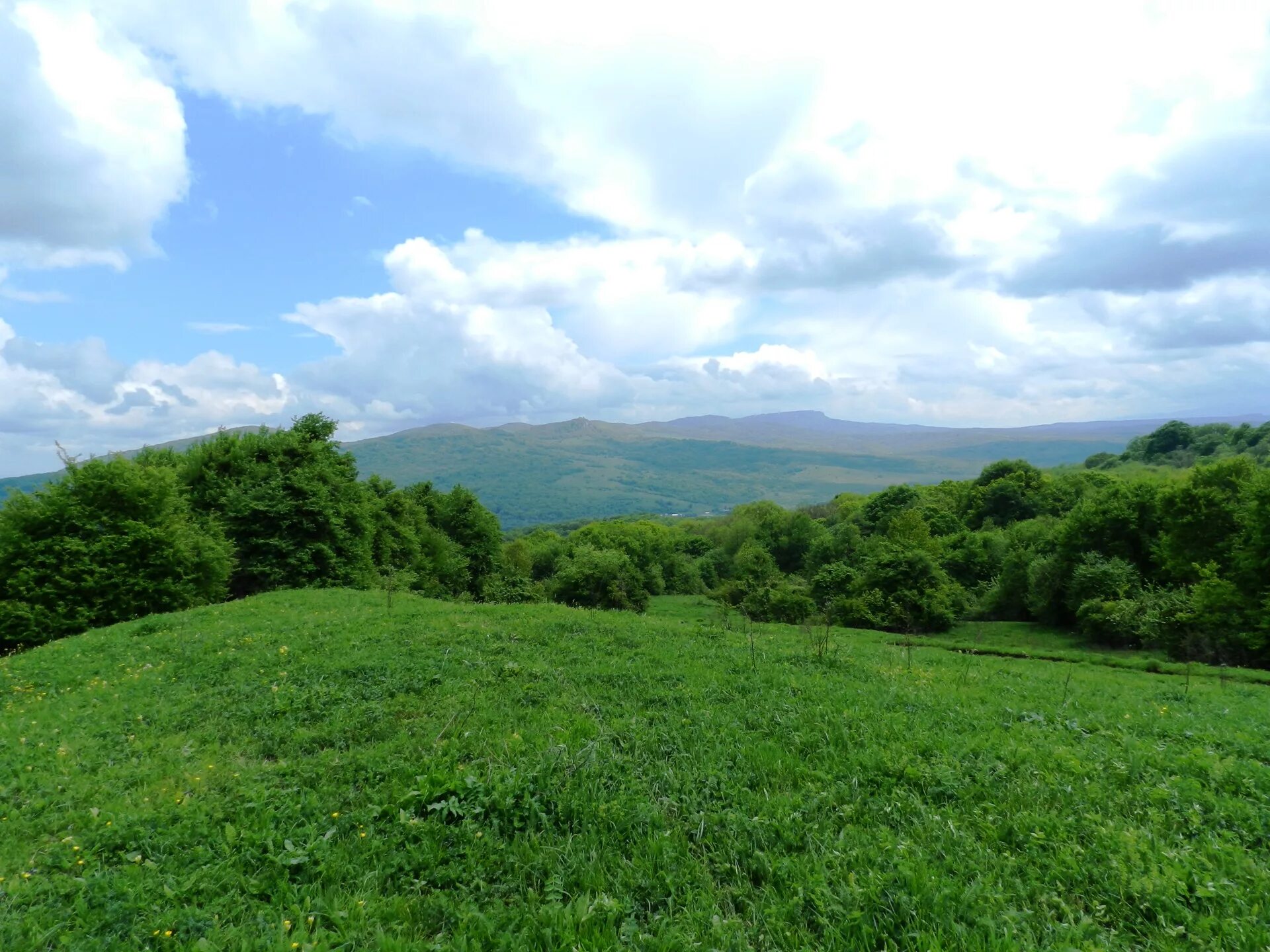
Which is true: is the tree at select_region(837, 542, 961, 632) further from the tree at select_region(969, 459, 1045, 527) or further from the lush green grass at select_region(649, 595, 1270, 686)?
the tree at select_region(969, 459, 1045, 527)

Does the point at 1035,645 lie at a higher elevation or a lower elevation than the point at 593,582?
lower

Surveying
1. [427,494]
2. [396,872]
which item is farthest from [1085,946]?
[427,494]

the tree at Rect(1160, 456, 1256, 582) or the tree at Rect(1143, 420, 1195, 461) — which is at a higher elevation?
the tree at Rect(1143, 420, 1195, 461)

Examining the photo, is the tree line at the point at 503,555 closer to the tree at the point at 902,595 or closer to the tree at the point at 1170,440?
the tree at the point at 902,595

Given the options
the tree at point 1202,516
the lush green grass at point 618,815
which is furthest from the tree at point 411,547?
the tree at point 1202,516

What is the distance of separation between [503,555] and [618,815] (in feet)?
169

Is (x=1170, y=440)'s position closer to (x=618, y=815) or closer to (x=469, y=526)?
(x=469, y=526)

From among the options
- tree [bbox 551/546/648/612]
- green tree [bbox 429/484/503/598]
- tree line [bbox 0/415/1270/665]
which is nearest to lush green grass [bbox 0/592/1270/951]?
tree line [bbox 0/415/1270/665]

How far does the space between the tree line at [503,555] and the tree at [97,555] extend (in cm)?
6

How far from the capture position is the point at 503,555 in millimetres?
55156

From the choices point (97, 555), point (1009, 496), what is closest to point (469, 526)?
point (97, 555)

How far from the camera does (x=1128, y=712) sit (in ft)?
30.5

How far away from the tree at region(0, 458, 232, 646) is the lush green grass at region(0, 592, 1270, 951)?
12.2m

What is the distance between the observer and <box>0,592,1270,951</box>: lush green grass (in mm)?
4012
